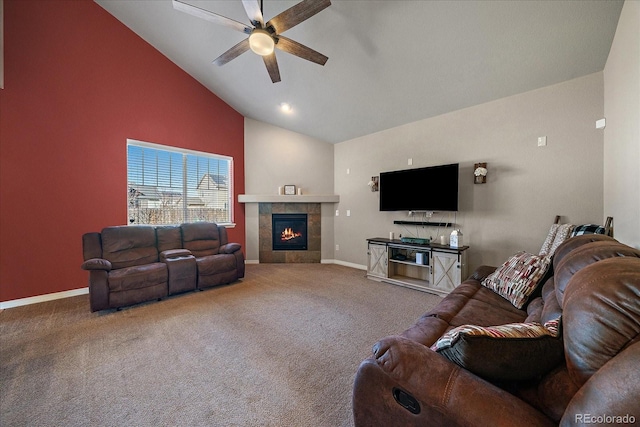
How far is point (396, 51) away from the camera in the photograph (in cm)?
294

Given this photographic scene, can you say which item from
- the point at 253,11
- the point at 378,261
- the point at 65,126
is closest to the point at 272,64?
the point at 253,11

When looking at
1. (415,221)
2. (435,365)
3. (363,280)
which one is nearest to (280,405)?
(435,365)

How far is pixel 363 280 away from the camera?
4305 millimetres

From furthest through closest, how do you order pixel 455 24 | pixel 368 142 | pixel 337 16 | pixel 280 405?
pixel 368 142
pixel 337 16
pixel 455 24
pixel 280 405

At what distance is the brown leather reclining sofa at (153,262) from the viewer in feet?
9.77

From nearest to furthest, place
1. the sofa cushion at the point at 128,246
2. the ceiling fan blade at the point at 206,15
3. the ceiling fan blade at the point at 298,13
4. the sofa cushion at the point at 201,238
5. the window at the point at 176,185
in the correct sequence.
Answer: the ceiling fan blade at the point at 298,13, the ceiling fan blade at the point at 206,15, the sofa cushion at the point at 128,246, the sofa cushion at the point at 201,238, the window at the point at 176,185

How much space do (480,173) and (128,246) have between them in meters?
4.96

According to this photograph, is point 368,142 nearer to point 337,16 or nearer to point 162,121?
point 337,16

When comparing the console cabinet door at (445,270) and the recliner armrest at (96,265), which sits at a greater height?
the recliner armrest at (96,265)

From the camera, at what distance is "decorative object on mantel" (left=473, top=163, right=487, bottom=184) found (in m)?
3.46

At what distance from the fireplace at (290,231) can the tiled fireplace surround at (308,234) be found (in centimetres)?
9

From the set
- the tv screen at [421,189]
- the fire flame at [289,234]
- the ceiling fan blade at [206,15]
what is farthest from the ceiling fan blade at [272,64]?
the fire flame at [289,234]

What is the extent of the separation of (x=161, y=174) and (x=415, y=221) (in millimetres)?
4597
